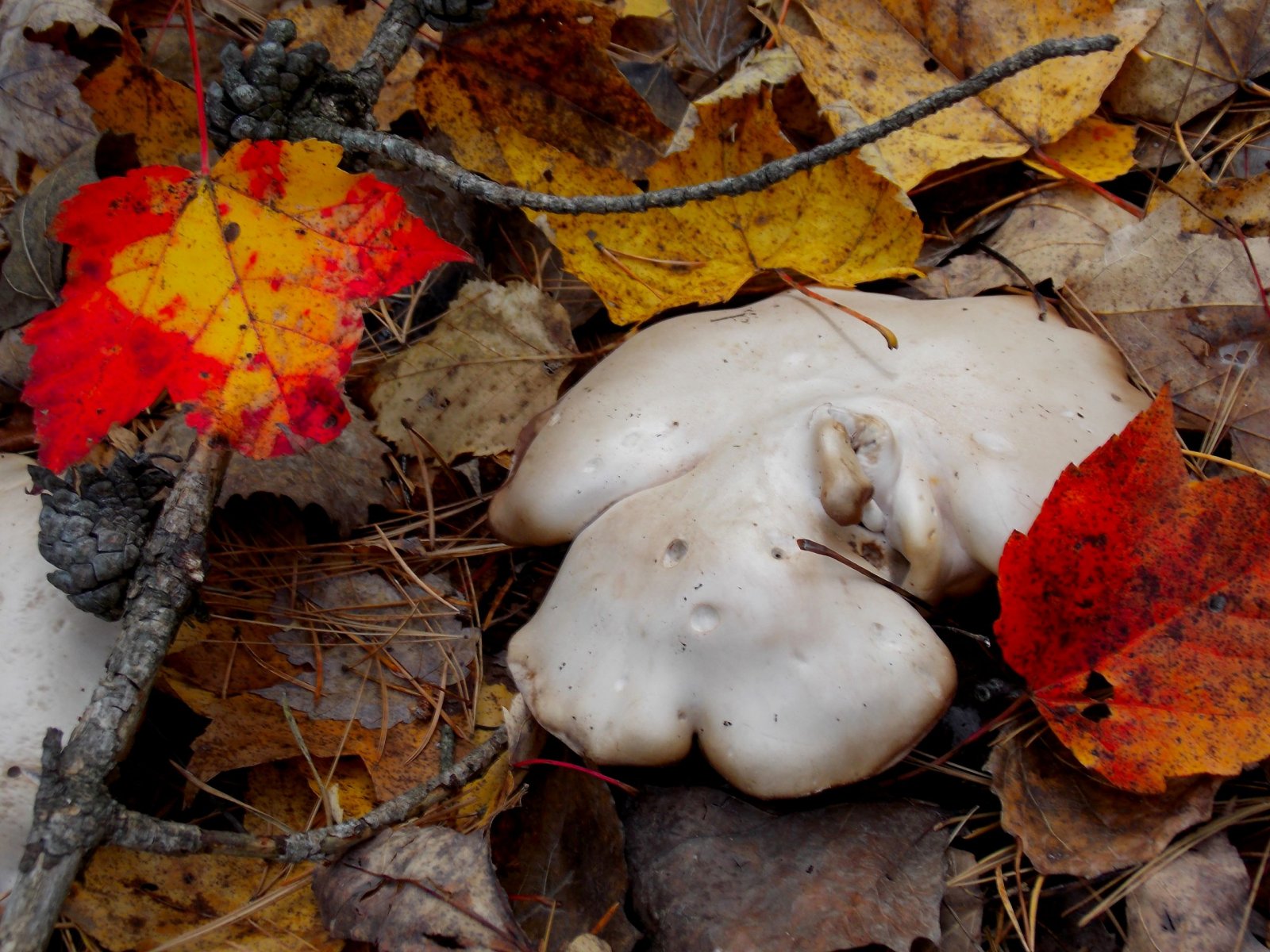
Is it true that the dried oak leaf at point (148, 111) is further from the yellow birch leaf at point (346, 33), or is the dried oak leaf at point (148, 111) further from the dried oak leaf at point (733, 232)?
the dried oak leaf at point (733, 232)

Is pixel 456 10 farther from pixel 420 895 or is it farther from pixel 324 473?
pixel 420 895

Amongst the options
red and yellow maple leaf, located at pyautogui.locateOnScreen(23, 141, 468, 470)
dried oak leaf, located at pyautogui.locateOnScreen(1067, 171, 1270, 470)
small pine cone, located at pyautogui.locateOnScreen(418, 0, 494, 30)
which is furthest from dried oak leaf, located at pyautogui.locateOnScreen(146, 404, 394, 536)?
dried oak leaf, located at pyautogui.locateOnScreen(1067, 171, 1270, 470)

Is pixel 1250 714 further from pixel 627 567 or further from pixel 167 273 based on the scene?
pixel 167 273

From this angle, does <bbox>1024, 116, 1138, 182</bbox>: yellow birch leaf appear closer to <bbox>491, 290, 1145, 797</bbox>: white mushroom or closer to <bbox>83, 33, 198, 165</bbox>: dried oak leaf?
<bbox>491, 290, 1145, 797</bbox>: white mushroom

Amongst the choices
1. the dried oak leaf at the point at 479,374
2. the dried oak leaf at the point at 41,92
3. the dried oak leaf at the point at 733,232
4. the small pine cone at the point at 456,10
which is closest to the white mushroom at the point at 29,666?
the dried oak leaf at the point at 479,374

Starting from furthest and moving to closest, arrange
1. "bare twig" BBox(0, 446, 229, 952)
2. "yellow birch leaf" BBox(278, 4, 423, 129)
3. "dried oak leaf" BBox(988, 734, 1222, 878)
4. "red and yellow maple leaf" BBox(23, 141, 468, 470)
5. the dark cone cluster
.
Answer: "yellow birch leaf" BBox(278, 4, 423, 129) → the dark cone cluster → "red and yellow maple leaf" BBox(23, 141, 468, 470) → "dried oak leaf" BBox(988, 734, 1222, 878) → "bare twig" BBox(0, 446, 229, 952)

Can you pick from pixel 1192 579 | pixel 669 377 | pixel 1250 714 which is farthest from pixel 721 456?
pixel 1250 714

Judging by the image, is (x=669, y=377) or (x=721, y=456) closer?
(x=721, y=456)
